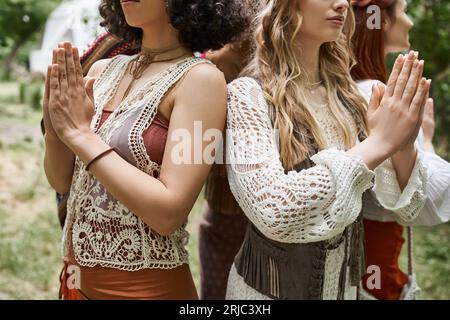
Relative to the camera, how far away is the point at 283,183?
1439mm

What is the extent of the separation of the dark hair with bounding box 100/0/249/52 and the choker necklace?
0.03m

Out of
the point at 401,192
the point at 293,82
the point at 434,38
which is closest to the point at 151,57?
the point at 293,82

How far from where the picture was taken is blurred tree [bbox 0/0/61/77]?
4.50 metres

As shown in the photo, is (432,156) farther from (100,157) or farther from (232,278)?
(100,157)

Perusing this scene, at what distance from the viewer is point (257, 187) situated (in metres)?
1.47

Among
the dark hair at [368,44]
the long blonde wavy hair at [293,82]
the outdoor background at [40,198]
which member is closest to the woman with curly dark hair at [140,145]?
the long blonde wavy hair at [293,82]

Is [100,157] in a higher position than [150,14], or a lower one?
lower

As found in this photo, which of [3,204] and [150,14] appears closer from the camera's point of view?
[150,14]

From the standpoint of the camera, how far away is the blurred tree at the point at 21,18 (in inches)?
177

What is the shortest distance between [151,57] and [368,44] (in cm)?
79

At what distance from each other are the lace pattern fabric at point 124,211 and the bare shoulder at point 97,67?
0.65ft

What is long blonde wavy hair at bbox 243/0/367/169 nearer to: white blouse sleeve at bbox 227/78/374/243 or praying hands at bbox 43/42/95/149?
white blouse sleeve at bbox 227/78/374/243

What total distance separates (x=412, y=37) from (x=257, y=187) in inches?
156
